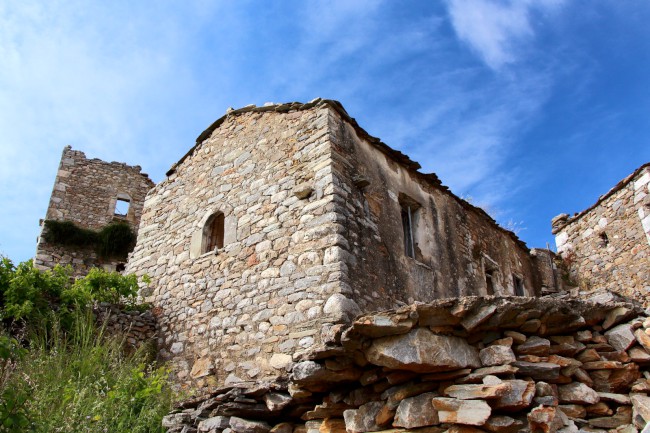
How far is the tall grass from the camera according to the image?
4.91 metres

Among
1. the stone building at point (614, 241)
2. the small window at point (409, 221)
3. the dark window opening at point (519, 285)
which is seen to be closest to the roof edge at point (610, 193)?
the stone building at point (614, 241)

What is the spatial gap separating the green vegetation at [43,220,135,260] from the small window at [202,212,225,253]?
25.2ft

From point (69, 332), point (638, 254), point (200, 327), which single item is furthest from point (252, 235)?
point (638, 254)

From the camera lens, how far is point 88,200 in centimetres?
1612

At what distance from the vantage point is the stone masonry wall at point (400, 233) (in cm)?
698

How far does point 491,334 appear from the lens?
12.8 ft

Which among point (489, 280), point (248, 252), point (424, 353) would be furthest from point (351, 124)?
point (424, 353)

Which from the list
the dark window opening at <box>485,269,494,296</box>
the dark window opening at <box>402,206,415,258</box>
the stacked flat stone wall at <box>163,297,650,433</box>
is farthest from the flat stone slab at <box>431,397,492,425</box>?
the dark window opening at <box>485,269,494,296</box>

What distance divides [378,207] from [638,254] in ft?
22.0

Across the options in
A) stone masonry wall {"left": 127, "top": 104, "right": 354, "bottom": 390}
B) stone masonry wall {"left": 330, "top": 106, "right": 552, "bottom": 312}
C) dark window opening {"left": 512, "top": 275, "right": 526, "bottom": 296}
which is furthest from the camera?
dark window opening {"left": 512, "top": 275, "right": 526, "bottom": 296}

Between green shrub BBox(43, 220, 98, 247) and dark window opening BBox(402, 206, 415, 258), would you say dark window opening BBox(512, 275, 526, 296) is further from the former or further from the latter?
green shrub BBox(43, 220, 98, 247)

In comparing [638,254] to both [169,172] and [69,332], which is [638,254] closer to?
[169,172]

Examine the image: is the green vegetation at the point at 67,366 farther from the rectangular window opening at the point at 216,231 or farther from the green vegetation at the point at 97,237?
the green vegetation at the point at 97,237

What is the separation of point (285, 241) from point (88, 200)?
1114 centimetres
